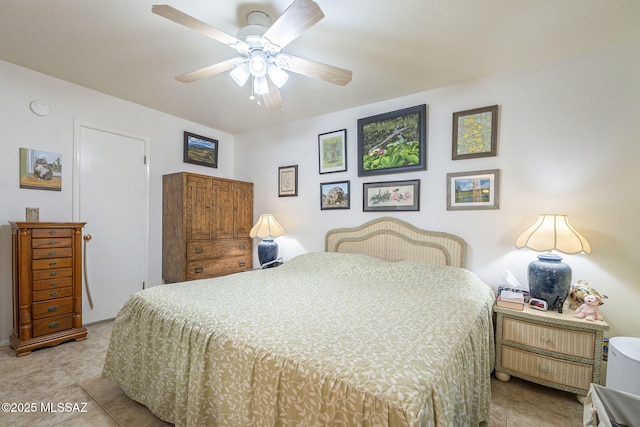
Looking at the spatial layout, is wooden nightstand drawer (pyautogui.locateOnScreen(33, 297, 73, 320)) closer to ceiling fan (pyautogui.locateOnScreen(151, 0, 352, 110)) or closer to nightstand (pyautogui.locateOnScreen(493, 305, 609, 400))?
Answer: ceiling fan (pyautogui.locateOnScreen(151, 0, 352, 110))

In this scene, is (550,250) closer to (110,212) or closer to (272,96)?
(272,96)

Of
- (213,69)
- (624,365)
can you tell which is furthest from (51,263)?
(624,365)

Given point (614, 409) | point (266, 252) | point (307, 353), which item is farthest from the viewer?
point (266, 252)

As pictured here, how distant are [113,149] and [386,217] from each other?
10.3 ft

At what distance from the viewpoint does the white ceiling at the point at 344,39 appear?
5.46ft

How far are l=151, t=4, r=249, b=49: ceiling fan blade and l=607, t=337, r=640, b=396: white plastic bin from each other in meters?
2.84

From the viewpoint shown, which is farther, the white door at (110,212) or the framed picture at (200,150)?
the framed picture at (200,150)

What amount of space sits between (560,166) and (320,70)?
2.04 meters

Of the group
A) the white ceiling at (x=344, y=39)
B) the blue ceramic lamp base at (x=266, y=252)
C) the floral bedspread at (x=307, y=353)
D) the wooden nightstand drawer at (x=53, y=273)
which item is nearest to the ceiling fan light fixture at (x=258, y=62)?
the white ceiling at (x=344, y=39)

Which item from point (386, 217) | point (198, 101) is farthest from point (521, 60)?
point (198, 101)

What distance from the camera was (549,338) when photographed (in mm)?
1855

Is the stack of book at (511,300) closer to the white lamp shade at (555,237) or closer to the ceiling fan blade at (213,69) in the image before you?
the white lamp shade at (555,237)

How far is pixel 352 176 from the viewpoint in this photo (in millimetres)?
3209

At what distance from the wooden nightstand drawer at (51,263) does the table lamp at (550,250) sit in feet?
12.9
